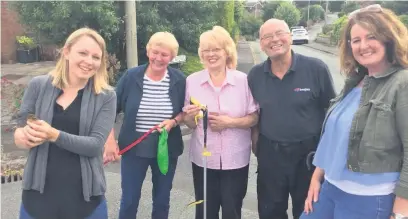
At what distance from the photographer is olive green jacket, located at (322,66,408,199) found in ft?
6.56

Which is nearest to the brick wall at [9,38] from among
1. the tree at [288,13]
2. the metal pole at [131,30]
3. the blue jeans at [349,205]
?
the metal pole at [131,30]

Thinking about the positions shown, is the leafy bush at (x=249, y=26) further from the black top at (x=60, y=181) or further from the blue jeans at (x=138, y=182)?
the black top at (x=60, y=181)

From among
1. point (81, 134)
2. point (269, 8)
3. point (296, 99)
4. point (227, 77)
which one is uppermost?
point (269, 8)

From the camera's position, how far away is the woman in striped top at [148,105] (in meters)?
3.26

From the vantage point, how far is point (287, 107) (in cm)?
306

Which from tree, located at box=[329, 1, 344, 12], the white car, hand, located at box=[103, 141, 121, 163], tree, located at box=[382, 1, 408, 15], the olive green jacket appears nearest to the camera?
the olive green jacket

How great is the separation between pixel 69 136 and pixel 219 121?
119 centimetres

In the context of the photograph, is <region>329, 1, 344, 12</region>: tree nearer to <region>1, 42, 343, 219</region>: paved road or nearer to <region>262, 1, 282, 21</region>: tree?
<region>262, 1, 282, 21</region>: tree

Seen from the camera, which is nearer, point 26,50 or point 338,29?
point 338,29

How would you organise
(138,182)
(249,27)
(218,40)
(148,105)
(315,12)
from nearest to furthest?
(218,40) → (148,105) → (138,182) → (249,27) → (315,12)

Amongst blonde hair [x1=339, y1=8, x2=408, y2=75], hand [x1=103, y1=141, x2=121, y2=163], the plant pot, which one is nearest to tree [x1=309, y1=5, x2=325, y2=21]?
the plant pot

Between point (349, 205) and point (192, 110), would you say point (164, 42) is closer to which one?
point (192, 110)

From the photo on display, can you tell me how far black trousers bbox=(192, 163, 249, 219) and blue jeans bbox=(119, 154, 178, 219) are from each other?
0.28m

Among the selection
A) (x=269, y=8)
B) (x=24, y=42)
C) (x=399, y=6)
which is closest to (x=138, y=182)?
(x=24, y=42)
